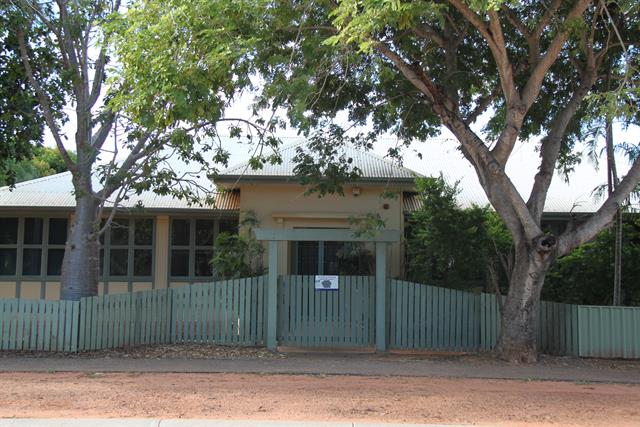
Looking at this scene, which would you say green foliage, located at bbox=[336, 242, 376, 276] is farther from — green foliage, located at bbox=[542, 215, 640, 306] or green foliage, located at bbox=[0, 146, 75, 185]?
green foliage, located at bbox=[0, 146, 75, 185]

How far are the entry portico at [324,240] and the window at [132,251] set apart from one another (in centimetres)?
652

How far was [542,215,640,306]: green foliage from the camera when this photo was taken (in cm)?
1441

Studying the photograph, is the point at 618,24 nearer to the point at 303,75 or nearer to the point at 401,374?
the point at 303,75

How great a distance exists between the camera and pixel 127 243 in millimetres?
17672

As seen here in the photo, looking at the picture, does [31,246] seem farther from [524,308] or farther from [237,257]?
[524,308]

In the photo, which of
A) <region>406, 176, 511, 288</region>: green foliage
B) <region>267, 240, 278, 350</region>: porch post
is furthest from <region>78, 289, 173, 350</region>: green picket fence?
<region>406, 176, 511, 288</region>: green foliage

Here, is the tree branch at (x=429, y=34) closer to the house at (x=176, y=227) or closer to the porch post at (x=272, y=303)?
the house at (x=176, y=227)

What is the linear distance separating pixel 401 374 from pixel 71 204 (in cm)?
1076

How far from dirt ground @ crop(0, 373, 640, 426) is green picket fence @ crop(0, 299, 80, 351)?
2.02 meters

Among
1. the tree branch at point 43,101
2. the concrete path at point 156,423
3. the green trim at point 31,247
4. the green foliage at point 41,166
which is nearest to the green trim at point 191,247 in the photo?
the green trim at point 31,247

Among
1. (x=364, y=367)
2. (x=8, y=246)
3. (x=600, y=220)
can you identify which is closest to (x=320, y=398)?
(x=364, y=367)

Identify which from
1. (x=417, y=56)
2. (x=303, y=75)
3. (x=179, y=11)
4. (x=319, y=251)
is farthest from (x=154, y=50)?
(x=319, y=251)

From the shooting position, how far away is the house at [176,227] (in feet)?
52.7

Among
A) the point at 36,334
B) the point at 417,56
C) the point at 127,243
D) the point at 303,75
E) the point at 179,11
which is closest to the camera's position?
the point at 179,11
